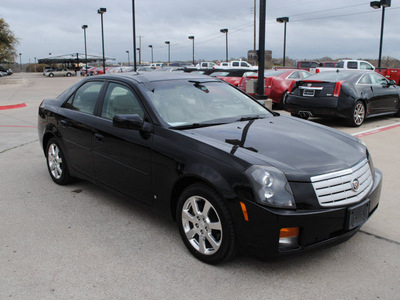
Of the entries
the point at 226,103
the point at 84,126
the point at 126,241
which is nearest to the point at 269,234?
the point at 126,241

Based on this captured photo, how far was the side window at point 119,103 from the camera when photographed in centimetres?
414

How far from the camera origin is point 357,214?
10.2ft

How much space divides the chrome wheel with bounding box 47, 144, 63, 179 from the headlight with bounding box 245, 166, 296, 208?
10.7 ft

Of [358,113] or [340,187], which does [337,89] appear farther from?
[340,187]

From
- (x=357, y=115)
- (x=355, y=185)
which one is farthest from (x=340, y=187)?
(x=357, y=115)

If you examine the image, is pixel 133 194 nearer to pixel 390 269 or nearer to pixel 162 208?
pixel 162 208

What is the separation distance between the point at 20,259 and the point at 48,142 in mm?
2501

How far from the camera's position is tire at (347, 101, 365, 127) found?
9617 millimetres

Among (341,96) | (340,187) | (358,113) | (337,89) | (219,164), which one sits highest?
(337,89)

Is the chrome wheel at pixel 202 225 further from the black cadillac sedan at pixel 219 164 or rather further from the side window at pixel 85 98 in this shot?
the side window at pixel 85 98

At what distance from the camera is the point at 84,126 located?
4668 mm

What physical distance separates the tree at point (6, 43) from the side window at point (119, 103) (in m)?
36.6

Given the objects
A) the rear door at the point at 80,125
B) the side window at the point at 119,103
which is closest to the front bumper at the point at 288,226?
the side window at the point at 119,103

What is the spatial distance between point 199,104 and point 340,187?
1.76m
